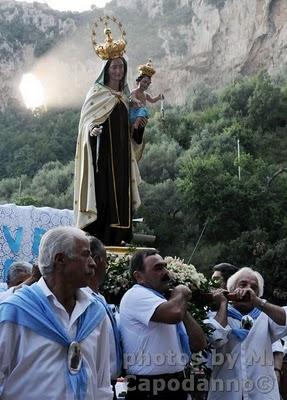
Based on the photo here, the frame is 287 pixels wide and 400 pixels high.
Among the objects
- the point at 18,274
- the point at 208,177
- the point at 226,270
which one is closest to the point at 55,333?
the point at 18,274

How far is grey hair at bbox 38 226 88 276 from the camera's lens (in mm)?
3176

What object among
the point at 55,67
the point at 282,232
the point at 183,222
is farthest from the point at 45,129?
the point at 282,232

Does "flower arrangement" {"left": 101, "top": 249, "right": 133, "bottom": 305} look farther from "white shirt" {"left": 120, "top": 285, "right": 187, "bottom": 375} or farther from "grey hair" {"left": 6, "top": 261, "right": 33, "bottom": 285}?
"white shirt" {"left": 120, "top": 285, "right": 187, "bottom": 375}

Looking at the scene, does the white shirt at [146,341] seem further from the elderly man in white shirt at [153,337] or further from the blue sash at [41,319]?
the blue sash at [41,319]

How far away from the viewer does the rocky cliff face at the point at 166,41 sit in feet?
213

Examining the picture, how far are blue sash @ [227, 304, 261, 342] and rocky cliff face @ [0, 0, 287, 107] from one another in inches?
2189

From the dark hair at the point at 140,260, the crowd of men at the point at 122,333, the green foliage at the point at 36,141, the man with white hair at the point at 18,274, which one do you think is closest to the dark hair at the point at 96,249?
the crowd of men at the point at 122,333

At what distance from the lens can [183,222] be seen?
31000 mm

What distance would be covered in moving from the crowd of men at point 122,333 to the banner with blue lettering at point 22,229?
21.0 ft

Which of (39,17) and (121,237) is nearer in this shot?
(121,237)

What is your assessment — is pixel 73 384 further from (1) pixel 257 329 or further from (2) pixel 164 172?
(2) pixel 164 172

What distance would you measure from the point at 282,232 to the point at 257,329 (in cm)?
2377

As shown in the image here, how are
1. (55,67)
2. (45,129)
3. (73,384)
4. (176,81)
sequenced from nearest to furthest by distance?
(73,384), (45,129), (176,81), (55,67)

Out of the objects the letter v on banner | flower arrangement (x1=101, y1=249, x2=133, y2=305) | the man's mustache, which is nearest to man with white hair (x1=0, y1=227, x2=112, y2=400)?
the man's mustache
